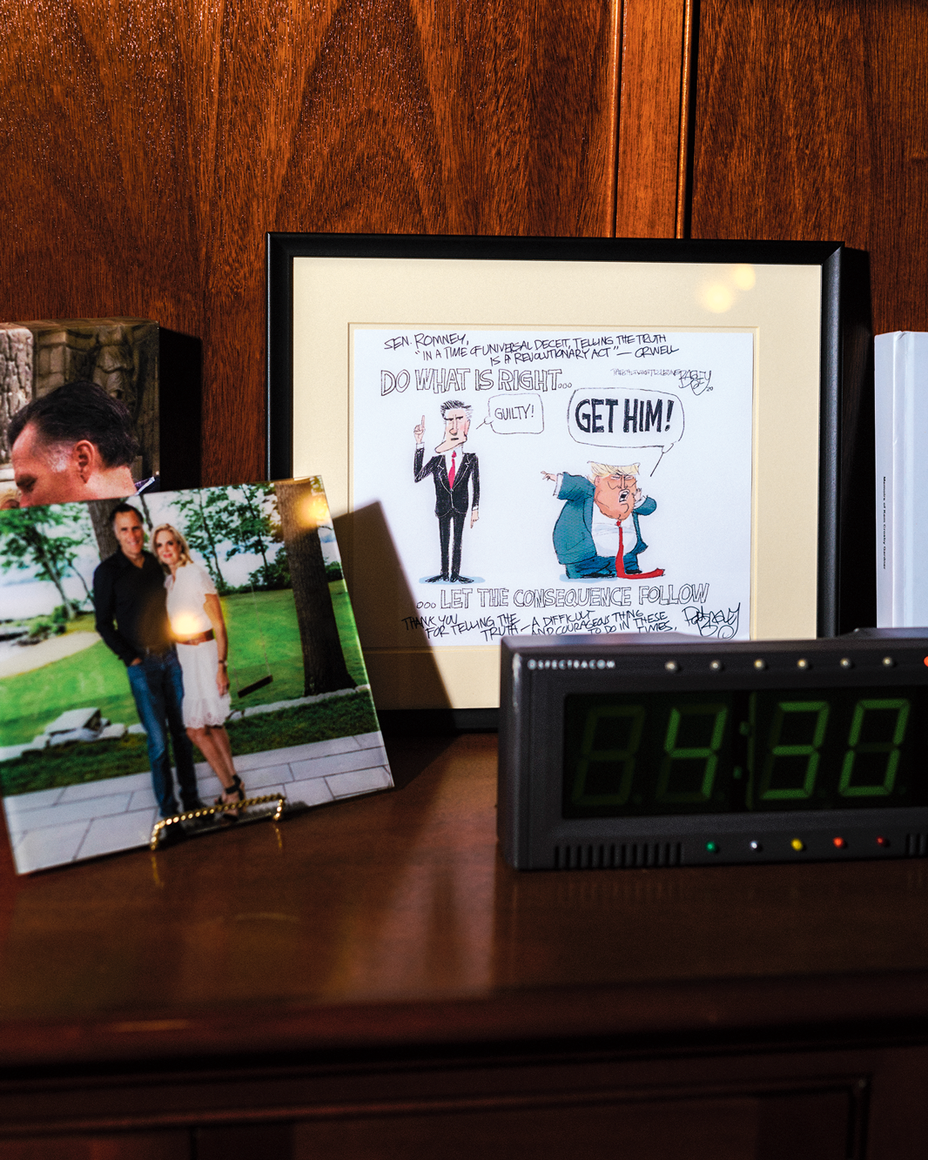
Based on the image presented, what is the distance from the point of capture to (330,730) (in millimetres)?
853

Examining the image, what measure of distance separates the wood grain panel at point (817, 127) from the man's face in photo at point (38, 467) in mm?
787

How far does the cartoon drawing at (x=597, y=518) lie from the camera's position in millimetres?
1016

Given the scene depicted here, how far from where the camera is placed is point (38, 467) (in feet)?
3.11

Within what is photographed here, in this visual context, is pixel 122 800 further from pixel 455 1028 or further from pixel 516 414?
pixel 516 414

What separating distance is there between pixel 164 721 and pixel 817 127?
1.02 m

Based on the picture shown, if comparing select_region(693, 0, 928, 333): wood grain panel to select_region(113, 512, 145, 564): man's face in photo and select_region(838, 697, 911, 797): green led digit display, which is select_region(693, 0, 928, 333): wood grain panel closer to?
select_region(838, 697, 911, 797): green led digit display

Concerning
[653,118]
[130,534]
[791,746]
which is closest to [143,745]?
[130,534]

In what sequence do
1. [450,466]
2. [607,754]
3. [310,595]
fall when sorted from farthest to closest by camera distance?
[450,466]
[310,595]
[607,754]

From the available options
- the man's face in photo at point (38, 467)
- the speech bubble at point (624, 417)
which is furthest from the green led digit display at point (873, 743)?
the man's face in photo at point (38, 467)

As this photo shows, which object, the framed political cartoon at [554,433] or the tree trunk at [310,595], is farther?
the framed political cartoon at [554,433]

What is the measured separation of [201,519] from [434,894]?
15.6 inches

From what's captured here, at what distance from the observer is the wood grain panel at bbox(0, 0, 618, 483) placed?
3.23 feet
